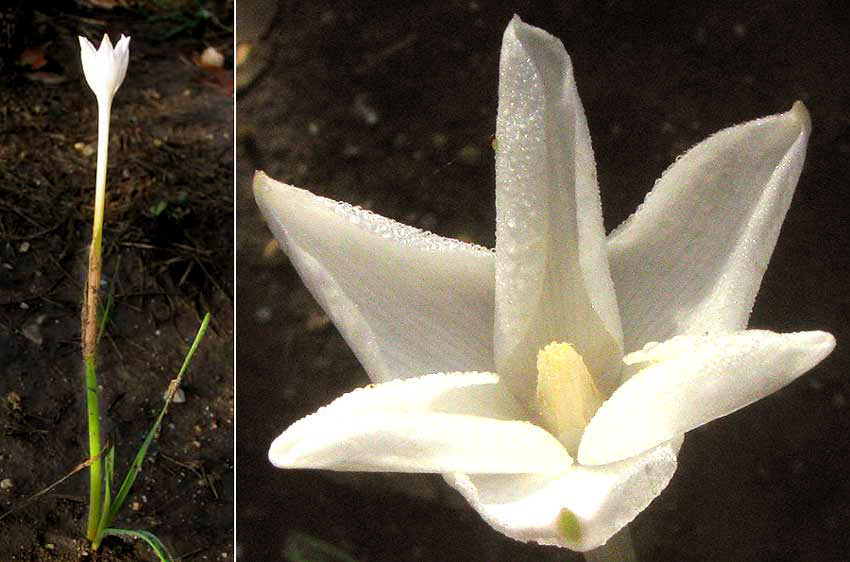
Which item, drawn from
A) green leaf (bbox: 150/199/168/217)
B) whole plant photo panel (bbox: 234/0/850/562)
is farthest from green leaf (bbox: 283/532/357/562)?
green leaf (bbox: 150/199/168/217)

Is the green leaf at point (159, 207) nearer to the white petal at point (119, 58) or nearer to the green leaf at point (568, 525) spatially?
the white petal at point (119, 58)

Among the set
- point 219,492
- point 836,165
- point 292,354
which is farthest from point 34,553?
point 836,165

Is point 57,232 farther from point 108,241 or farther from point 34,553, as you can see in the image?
point 34,553

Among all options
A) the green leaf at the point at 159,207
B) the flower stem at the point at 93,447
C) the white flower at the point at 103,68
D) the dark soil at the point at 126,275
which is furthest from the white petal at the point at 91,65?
the green leaf at the point at 159,207

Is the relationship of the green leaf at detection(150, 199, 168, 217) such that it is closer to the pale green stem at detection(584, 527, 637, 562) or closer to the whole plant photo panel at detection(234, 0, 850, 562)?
the whole plant photo panel at detection(234, 0, 850, 562)

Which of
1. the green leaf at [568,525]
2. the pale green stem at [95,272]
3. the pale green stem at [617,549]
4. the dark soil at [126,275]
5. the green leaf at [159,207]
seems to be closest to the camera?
the green leaf at [568,525]

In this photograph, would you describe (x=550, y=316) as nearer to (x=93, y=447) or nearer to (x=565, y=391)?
(x=565, y=391)
